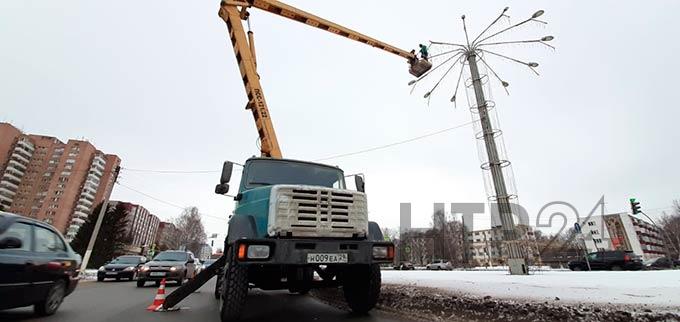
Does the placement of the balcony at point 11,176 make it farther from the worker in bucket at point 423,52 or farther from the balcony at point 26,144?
the worker in bucket at point 423,52

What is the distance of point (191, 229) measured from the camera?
3339 inches

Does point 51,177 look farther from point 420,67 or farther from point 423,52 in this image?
point 423,52

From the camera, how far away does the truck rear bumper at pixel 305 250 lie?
4527mm

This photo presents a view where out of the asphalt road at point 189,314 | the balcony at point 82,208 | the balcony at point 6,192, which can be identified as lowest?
the asphalt road at point 189,314

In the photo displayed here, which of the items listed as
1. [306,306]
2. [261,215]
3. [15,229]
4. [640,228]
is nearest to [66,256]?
[15,229]

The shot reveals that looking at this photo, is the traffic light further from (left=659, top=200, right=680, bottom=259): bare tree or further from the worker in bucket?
(left=659, top=200, right=680, bottom=259): bare tree

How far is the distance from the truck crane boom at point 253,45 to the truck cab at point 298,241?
3.50 metres

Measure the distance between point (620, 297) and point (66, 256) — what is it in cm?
1032

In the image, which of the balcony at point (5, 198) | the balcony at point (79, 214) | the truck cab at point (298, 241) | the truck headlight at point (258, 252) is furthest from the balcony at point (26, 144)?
the truck headlight at point (258, 252)

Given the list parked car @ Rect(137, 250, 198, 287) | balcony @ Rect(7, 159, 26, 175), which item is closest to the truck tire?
parked car @ Rect(137, 250, 198, 287)

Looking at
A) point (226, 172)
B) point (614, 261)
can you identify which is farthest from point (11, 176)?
point (614, 261)

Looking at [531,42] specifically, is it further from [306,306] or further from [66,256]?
[66,256]

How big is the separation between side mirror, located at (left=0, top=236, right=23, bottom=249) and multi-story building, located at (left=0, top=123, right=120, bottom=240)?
80.8m

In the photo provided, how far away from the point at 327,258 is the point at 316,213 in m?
0.68
